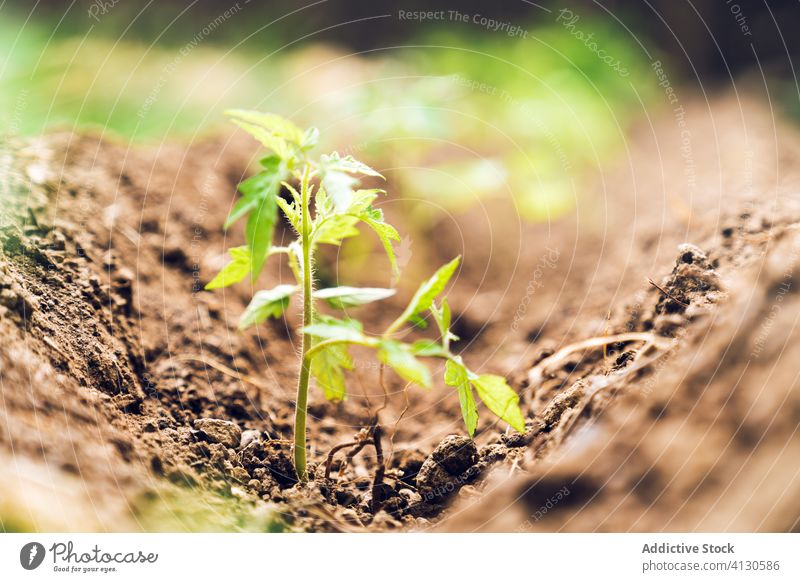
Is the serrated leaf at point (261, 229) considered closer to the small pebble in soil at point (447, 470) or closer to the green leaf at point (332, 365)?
the green leaf at point (332, 365)

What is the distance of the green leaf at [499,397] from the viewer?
2.27 feet

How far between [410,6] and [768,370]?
1.00m

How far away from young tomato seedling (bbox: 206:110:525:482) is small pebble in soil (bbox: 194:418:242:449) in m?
0.10

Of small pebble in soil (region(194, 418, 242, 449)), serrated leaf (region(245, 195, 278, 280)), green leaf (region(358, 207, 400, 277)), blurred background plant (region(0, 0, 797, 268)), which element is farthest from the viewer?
blurred background plant (region(0, 0, 797, 268))

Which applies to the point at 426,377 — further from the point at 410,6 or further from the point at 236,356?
the point at 410,6

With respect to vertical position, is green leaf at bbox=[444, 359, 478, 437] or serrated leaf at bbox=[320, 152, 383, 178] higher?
serrated leaf at bbox=[320, 152, 383, 178]

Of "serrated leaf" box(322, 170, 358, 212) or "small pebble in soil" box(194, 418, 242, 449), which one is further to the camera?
"small pebble in soil" box(194, 418, 242, 449)

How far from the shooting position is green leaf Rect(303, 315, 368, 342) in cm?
63

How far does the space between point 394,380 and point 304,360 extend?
1.05ft

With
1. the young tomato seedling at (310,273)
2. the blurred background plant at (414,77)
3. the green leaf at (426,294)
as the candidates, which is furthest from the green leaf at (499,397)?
the blurred background plant at (414,77)

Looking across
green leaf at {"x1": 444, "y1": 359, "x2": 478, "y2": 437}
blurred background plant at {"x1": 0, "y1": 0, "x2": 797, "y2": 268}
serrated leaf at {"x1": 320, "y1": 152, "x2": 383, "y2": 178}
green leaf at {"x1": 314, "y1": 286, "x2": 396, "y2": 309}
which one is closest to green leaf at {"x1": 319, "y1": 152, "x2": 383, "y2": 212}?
serrated leaf at {"x1": 320, "y1": 152, "x2": 383, "y2": 178}

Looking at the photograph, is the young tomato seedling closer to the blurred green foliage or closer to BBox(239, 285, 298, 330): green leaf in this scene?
BBox(239, 285, 298, 330): green leaf

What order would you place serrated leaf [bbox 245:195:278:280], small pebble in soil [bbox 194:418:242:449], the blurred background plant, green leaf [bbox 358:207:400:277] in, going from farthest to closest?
the blurred background plant, small pebble in soil [bbox 194:418:242:449], green leaf [bbox 358:207:400:277], serrated leaf [bbox 245:195:278:280]
